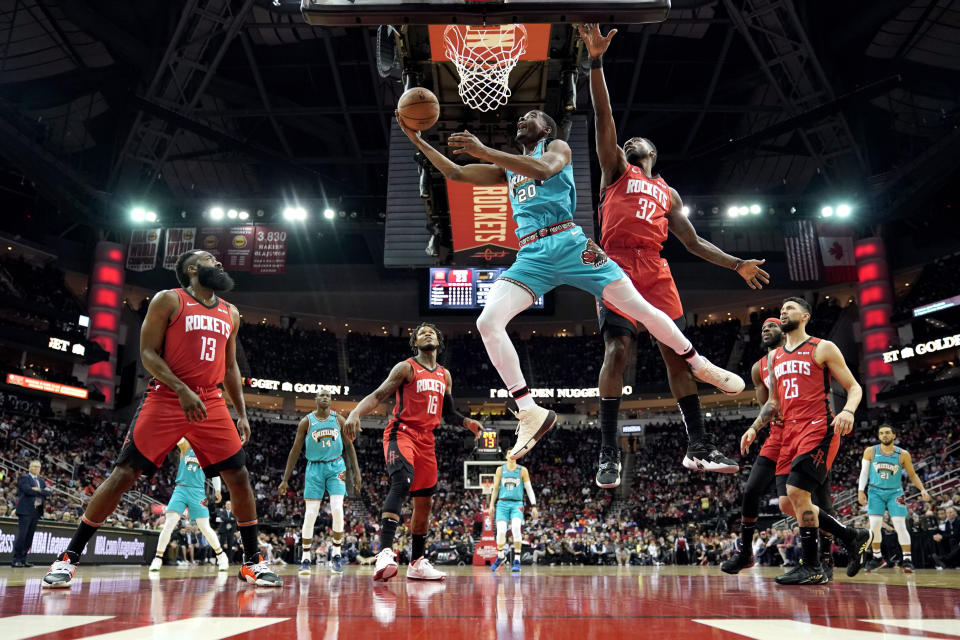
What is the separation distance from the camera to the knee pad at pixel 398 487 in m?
7.00

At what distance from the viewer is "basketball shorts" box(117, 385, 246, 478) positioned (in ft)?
17.4

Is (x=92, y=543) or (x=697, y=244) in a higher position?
(x=697, y=244)

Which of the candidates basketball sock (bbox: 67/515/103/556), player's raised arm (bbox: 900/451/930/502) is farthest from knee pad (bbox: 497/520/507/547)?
basketball sock (bbox: 67/515/103/556)

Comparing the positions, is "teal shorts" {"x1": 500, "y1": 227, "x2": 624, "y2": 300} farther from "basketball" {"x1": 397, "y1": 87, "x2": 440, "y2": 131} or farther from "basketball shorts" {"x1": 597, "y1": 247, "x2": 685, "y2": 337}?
"basketball" {"x1": 397, "y1": 87, "x2": 440, "y2": 131}

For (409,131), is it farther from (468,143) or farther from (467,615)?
(467,615)

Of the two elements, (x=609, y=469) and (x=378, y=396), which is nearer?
(x=609, y=469)

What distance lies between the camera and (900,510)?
36.6ft

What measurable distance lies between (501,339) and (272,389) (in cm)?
3206

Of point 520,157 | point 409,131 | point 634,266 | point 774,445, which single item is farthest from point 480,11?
point 774,445

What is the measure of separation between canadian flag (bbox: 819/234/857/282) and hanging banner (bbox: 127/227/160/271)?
917 inches

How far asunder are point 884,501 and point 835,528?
5.14 m

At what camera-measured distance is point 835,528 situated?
6887 millimetres

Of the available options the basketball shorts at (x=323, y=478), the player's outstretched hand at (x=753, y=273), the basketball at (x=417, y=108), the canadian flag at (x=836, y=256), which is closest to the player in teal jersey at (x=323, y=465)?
the basketball shorts at (x=323, y=478)

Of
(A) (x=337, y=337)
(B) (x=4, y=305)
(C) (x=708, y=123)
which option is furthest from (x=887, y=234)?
(B) (x=4, y=305)
